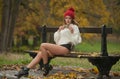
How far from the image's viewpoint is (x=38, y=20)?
3244 centimetres

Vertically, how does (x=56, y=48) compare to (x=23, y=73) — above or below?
above

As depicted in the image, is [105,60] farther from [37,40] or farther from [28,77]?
[37,40]

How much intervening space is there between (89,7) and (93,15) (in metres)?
1.59

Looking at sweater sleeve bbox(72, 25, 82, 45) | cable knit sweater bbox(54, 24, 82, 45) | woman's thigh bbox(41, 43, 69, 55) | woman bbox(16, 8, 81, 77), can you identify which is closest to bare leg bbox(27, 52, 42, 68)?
woman bbox(16, 8, 81, 77)

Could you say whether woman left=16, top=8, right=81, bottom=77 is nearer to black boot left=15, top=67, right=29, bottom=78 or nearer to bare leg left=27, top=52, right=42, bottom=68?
bare leg left=27, top=52, right=42, bottom=68

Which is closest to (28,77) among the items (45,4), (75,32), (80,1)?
(75,32)

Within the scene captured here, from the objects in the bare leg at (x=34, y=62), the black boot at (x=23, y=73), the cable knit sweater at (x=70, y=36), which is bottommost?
the black boot at (x=23, y=73)

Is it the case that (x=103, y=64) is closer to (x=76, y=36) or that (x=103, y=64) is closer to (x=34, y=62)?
(x=76, y=36)

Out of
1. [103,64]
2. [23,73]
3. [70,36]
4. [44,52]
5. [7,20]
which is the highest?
[7,20]

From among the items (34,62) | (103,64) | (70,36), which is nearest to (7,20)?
(70,36)

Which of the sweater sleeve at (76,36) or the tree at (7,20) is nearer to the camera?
the sweater sleeve at (76,36)

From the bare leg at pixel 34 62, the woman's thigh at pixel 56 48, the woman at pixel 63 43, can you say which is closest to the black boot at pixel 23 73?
the bare leg at pixel 34 62

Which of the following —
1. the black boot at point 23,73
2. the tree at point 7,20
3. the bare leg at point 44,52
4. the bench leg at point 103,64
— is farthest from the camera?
the tree at point 7,20

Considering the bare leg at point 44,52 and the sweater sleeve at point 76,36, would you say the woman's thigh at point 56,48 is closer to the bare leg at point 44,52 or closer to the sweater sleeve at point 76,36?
the bare leg at point 44,52
